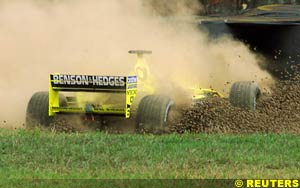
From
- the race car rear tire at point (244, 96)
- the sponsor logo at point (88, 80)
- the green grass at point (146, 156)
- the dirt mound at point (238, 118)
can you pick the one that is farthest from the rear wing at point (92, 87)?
the race car rear tire at point (244, 96)

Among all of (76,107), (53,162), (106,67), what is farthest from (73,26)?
(53,162)

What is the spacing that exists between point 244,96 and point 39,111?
322 cm

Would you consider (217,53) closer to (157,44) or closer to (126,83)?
(157,44)

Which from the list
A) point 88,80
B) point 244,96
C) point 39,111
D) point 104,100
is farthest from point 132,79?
point 244,96

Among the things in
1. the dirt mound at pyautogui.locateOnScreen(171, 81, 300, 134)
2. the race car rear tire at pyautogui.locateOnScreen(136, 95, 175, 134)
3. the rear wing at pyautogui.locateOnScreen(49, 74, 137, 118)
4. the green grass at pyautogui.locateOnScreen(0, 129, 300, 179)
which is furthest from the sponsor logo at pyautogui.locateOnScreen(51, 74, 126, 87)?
the dirt mound at pyautogui.locateOnScreen(171, 81, 300, 134)

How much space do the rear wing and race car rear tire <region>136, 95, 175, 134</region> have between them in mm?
196

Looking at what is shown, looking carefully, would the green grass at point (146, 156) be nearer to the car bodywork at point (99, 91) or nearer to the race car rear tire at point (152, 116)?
the race car rear tire at point (152, 116)

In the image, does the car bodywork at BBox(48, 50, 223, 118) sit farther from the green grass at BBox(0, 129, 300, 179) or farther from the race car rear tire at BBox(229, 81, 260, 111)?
the green grass at BBox(0, 129, 300, 179)

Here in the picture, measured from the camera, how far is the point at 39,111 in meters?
10.4

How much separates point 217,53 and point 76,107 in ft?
11.7

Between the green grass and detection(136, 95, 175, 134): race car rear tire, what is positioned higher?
detection(136, 95, 175, 134): race car rear tire

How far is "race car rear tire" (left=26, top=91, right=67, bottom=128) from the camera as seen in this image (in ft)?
34.1

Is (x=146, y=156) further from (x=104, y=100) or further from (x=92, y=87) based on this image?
(x=104, y=100)

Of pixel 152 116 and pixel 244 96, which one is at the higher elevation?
pixel 244 96
